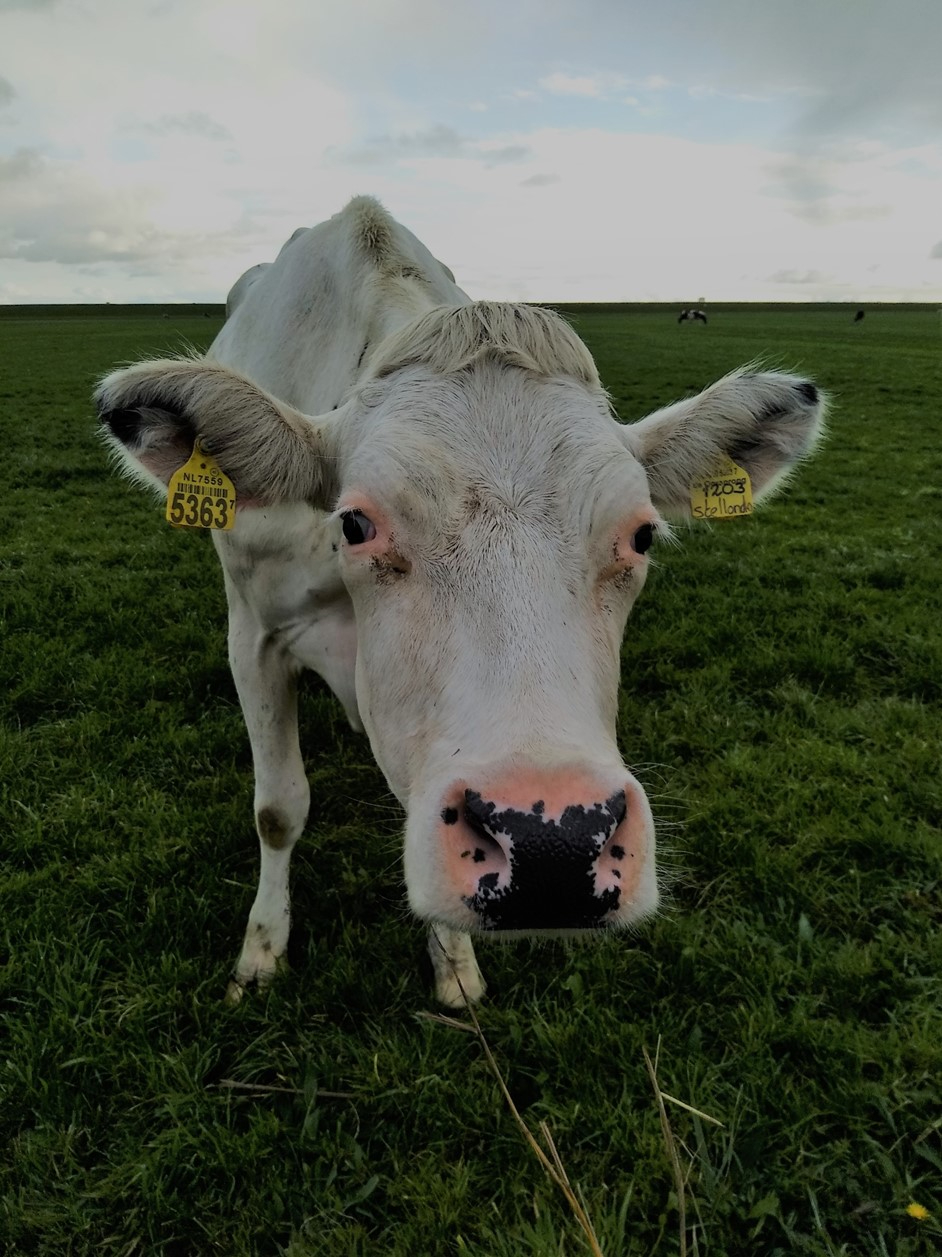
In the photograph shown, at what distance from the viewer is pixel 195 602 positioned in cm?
667

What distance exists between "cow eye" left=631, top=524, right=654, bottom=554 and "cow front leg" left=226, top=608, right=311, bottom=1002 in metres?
1.65

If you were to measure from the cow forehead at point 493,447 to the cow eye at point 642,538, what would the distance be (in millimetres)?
73

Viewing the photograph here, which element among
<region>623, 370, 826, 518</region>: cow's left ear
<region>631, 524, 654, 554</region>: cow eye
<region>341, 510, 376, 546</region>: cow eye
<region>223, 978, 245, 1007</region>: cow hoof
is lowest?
<region>223, 978, 245, 1007</region>: cow hoof

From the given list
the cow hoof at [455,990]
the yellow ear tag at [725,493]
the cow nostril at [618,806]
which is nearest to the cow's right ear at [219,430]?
the yellow ear tag at [725,493]

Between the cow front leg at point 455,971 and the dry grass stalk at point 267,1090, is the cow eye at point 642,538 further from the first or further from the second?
the dry grass stalk at point 267,1090

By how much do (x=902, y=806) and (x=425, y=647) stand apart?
3.22 m

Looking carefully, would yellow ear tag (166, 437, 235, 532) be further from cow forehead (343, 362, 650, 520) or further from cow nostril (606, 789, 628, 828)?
A: cow nostril (606, 789, 628, 828)

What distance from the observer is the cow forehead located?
2.13 m

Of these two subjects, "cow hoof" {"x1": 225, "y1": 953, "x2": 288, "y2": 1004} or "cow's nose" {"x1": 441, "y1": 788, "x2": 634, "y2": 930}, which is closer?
"cow's nose" {"x1": 441, "y1": 788, "x2": 634, "y2": 930}

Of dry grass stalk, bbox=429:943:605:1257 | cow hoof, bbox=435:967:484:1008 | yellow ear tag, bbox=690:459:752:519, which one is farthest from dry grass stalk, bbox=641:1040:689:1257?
yellow ear tag, bbox=690:459:752:519

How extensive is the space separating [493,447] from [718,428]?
1025mm

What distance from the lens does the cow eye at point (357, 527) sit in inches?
87.1

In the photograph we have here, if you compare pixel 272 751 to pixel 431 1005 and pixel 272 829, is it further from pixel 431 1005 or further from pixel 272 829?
pixel 431 1005

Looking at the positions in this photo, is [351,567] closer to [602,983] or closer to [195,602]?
[602,983]
